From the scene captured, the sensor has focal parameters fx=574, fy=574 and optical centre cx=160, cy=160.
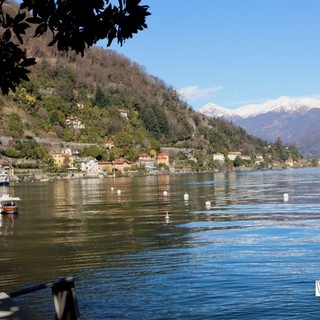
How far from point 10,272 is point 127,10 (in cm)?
1561

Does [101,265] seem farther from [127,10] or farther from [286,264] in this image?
[127,10]

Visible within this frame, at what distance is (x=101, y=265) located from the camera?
2042 centimetres

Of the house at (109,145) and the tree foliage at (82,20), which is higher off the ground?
the house at (109,145)

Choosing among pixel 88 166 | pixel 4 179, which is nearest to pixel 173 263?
pixel 4 179

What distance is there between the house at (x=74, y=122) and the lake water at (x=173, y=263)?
13937 cm

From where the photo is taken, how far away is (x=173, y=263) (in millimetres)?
20344

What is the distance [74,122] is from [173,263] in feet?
527

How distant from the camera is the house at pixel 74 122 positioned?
177 metres

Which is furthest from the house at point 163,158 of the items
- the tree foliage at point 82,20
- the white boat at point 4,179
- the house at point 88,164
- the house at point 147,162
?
the tree foliage at point 82,20

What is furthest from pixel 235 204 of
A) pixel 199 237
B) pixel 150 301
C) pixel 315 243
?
pixel 150 301

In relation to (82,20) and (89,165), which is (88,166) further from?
(82,20)

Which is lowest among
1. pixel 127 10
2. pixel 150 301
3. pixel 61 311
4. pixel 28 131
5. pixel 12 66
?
pixel 150 301

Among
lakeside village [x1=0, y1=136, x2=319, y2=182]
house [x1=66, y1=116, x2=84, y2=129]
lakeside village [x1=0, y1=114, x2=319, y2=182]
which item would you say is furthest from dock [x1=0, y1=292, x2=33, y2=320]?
house [x1=66, y1=116, x2=84, y2=129]

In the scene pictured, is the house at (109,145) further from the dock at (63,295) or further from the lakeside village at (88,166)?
the dock at (63,295)
